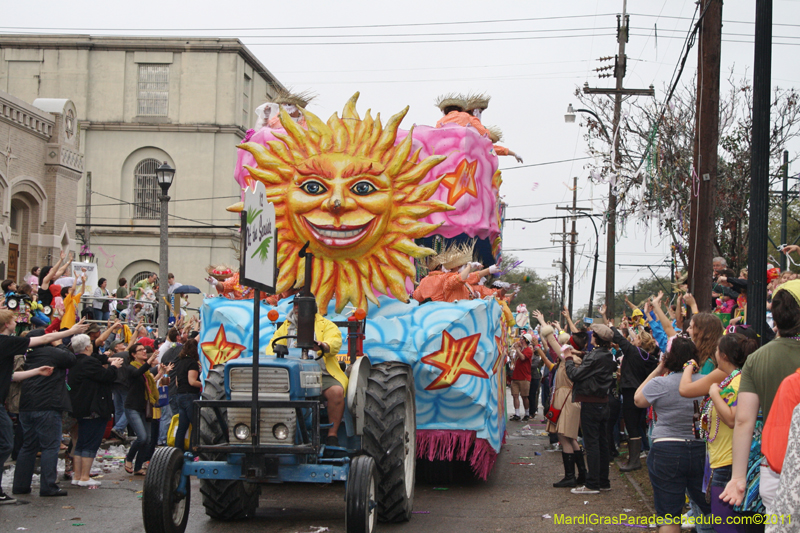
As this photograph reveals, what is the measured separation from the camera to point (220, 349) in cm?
824

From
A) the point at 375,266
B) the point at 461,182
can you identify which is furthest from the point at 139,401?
the point at 461,182

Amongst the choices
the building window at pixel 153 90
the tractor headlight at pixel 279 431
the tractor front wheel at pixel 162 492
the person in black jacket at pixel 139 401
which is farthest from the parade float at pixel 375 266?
the building window at pixel 153 90

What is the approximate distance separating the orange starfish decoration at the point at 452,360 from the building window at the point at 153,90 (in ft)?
104

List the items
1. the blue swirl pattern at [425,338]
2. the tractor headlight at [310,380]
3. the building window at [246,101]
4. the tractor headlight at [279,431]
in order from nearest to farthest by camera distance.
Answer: the tractor headlight at [279,431]
the tractor headlight at [310,380]
the blue swirl pattern at [425,338]
the building window at [246,101]

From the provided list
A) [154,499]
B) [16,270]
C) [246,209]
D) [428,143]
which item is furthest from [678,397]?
[16,270]

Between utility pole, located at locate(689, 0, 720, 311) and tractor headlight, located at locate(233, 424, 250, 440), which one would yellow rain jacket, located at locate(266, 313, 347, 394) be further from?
utility pole, located at locate(689, 0, 720, 311)

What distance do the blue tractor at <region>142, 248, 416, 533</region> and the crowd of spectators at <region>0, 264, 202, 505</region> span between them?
1321 millimetres

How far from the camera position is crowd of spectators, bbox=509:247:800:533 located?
3.80m

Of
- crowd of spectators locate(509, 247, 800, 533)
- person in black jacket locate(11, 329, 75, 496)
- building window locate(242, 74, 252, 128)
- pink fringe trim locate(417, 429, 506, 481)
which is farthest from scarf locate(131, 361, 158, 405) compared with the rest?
building window locate(242, 74, 252, 128)

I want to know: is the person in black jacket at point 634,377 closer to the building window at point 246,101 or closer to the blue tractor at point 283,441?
the blue tractor at point 283,441

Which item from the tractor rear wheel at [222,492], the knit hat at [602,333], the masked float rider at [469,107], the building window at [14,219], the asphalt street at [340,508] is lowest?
the asphalt street at [340,508]

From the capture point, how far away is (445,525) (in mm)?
7301

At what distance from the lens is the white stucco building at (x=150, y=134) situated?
3641 cm

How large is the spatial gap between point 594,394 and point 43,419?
5.79 m
